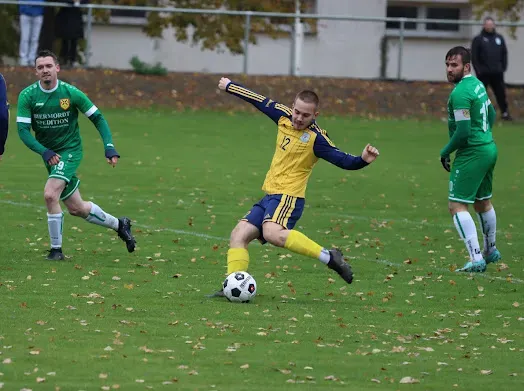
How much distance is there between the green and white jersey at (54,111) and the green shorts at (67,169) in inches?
3.3

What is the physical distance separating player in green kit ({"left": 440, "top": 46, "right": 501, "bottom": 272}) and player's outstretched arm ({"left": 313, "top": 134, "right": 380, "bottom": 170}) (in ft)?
6.12

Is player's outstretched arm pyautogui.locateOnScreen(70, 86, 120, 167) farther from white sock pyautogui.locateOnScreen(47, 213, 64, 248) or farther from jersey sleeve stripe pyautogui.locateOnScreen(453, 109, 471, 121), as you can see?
jersey sleeve stripe pyautogui.locateOnScreen(453, 109, 471, 121)

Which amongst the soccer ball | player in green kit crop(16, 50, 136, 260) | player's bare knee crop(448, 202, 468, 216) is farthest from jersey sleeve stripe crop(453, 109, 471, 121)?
player in green kit crop(16, 50, 136, 260)

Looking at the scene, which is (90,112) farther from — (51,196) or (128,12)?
(128,12)

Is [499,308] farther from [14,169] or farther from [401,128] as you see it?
[401,128]

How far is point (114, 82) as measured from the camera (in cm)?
2858

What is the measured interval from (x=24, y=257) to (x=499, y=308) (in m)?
4.85

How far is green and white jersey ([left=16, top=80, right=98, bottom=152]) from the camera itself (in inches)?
478

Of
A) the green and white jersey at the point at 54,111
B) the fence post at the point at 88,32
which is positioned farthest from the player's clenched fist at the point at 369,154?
the fence post at the point at 88,32

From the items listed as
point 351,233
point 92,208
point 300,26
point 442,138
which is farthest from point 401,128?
point 92,208

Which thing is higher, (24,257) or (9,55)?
(9,55)

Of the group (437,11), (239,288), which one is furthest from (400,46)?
(239,288)

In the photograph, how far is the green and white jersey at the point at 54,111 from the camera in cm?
1213

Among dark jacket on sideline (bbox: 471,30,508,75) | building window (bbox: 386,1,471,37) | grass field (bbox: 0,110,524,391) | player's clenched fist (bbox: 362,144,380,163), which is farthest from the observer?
building window (bbox: 386,1,471,37)
